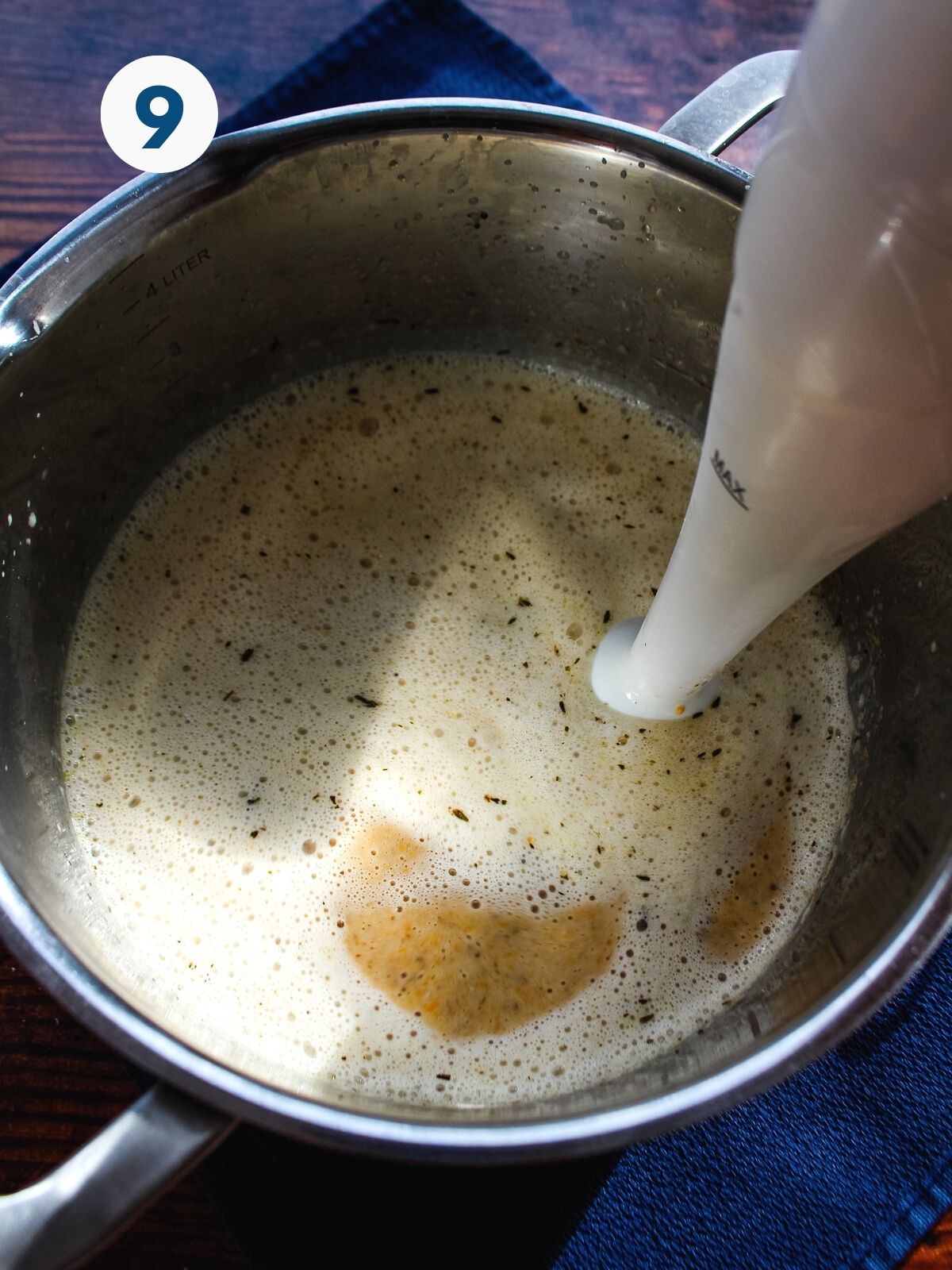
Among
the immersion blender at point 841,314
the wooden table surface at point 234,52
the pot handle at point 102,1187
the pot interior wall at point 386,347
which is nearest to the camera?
the immersion blender at point 841,314

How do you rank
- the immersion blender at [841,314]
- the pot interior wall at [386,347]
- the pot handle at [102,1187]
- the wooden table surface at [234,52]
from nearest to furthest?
the immersion blender at [841,314] < the pot handle at [102,1187] < the pot interior wall at [386,347] < the wooden table surface at [234,52]

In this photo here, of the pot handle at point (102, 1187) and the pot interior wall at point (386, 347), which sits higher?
the pot interior wall at point (386, 347)

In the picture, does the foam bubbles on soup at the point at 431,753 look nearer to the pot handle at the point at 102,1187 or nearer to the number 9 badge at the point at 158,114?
the pot handle at the point at 102,1187

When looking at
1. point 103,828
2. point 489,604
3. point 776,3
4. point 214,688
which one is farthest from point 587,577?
point 776,3

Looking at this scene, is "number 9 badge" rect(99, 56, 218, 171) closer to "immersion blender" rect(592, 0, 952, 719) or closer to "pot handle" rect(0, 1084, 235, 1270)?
"immersion blender" rect(592, 0, 952, 719)

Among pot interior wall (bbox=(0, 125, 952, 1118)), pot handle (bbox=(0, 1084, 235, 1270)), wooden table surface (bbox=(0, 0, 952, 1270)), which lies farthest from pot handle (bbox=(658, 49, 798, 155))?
pot handle (bbox=(0, 1084, 235, 1270))

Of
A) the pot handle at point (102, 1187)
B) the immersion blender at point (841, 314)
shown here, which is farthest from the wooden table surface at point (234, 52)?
the pot handle at point (102, 1187)

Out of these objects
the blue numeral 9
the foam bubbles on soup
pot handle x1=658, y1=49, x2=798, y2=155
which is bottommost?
the foam bubbles on soup
